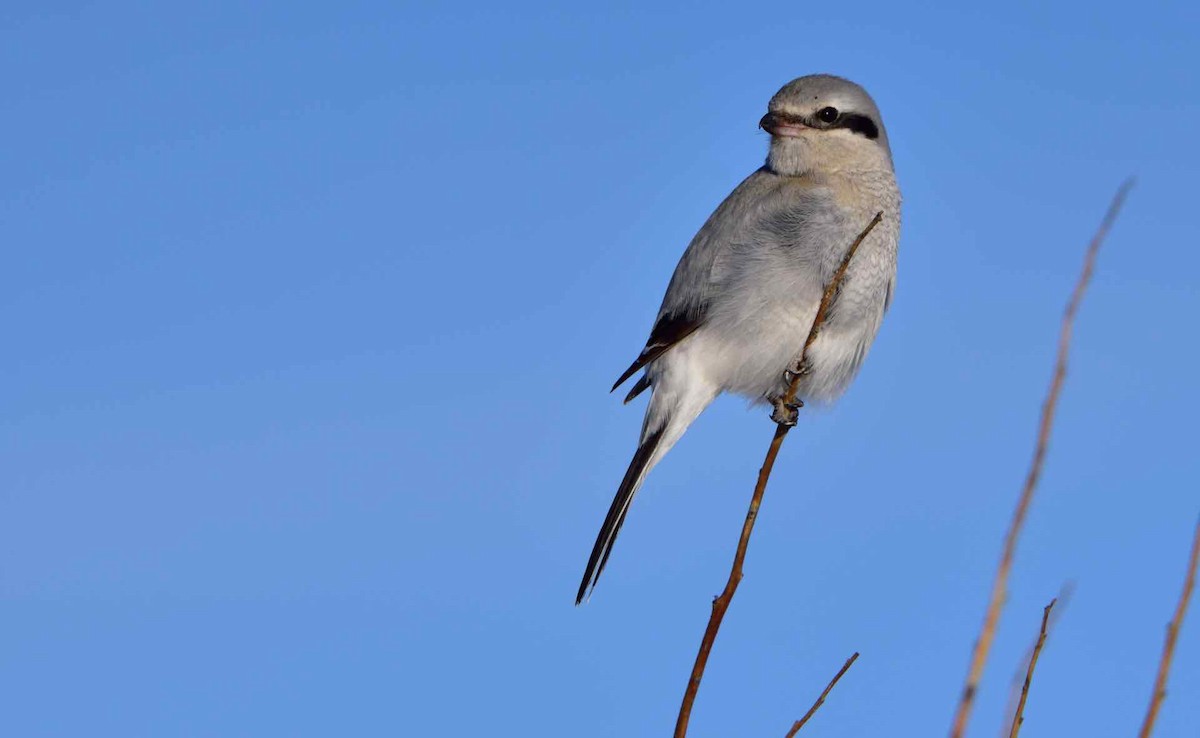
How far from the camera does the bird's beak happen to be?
4.36 m

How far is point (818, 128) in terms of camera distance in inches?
172

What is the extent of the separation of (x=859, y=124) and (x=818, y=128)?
0.62ft

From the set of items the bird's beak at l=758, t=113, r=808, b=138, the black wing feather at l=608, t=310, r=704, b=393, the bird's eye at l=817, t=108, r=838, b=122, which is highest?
the bird's eye at l=817, t=108, r=838, b=122

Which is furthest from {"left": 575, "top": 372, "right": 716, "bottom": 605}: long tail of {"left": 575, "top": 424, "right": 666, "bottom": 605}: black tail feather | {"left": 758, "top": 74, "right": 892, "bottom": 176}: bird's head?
{"left": 758, "top": 74, "right": 892, "bottom": 176}: bird's head

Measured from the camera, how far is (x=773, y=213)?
4219mm

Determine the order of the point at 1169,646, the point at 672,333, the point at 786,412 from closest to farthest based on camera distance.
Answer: the point at 1169,646 → the point at 786,412 → the point at 672,333

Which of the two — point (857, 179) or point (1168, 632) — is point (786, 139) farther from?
point (1168, 632)

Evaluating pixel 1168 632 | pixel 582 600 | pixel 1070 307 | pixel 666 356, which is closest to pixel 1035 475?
pixel 1070 307

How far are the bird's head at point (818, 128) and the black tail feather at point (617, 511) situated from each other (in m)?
1.09

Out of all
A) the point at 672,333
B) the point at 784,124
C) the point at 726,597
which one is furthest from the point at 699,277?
the point at 726,597

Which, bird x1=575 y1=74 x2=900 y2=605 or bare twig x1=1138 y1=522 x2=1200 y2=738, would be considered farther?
bird x1=575 y1=74 x2=900 y2=605

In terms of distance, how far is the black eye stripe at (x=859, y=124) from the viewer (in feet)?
14.5

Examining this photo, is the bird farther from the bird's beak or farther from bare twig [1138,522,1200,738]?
Answer: bare twig [1138,522,1200,738]

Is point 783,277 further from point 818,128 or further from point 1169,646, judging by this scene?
point 1169,646
